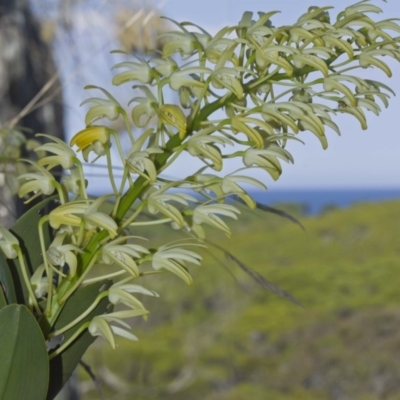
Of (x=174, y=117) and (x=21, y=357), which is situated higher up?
(x=174, y=117)

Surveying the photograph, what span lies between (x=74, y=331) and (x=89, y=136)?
103mm

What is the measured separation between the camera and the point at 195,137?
1.10 feet

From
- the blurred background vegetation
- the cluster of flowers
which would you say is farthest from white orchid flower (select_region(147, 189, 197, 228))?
the blurred background vegetation

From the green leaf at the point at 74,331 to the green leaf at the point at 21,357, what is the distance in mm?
35

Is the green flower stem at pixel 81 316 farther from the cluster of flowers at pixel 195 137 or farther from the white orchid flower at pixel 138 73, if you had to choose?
the white orchid flower at pixel 138 73

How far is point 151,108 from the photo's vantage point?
0.37 meters

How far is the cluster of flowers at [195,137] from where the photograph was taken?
33cm

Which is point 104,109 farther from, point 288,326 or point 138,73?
point 288,326

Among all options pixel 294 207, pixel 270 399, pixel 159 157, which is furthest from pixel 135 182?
pixel 294 207

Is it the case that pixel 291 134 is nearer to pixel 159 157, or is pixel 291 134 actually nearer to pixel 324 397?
pixel 159 157

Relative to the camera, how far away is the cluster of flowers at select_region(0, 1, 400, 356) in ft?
1.09

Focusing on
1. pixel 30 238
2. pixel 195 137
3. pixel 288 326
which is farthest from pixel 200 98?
pixel 288 326

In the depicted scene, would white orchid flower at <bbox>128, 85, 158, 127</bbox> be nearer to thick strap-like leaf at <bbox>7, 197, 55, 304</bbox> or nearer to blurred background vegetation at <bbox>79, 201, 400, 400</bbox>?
thick strap-like leaf at <bbox>7, 197, 55, 304</bbox>

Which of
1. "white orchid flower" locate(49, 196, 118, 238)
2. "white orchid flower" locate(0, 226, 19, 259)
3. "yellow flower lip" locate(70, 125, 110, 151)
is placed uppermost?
"yellow flower lip" locate(70, 125, 110, 151)
